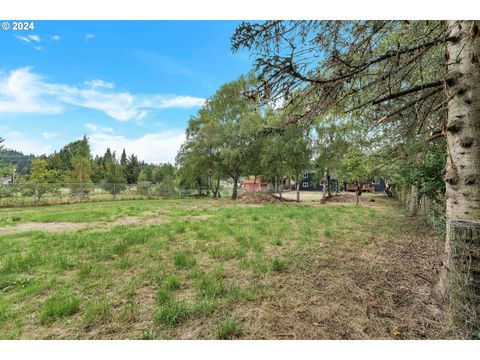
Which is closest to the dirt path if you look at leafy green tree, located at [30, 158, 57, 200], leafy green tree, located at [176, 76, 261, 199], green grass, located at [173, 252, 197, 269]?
green grass, located at [173, 252, 197, 269]

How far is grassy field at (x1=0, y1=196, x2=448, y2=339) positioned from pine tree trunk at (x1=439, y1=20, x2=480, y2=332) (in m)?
0.26

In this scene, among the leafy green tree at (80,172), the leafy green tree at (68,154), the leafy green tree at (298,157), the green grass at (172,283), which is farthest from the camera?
the leafy green tree at (68,154)

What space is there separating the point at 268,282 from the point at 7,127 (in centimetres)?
462

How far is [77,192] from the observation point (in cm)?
1599

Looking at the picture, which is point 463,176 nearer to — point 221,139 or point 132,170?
point 221,139

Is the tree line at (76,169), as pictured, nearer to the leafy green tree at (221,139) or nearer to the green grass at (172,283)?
the leafy green tree at (221,139)

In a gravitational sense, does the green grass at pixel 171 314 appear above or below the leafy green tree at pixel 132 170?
below

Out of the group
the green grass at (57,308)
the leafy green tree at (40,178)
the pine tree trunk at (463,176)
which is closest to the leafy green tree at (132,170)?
the leafy green tree at (40,178)

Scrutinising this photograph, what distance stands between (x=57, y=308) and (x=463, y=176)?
12.2 ft

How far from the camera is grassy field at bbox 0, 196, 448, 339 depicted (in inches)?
67.8

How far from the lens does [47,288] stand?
8.26ft

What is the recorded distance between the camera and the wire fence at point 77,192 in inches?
510
